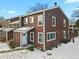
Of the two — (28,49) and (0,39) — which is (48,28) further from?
(0,39)

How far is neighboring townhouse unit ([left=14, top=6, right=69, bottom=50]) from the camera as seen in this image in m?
26.1

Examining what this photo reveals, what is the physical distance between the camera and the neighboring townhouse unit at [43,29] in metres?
26.1

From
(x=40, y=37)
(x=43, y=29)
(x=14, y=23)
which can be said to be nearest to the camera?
(x=43, y=29)

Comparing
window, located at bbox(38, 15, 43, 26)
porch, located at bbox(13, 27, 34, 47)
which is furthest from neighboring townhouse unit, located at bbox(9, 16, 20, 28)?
window, located at bbox(38, 15, 43, 26)

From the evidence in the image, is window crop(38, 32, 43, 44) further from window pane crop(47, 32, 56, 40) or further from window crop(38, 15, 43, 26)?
window crop(38, 15, 43, 26)

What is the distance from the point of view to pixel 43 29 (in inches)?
1023

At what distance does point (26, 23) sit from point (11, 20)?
1122 centimetres

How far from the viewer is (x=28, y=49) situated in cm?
2480

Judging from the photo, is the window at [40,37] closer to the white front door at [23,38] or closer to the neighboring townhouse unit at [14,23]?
the white front door at [23,38]

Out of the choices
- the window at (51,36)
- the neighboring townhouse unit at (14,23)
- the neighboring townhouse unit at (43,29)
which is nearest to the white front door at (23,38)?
the neighboring townhouse unit at (43,29)

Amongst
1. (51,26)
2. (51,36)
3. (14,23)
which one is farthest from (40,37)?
(14,23)

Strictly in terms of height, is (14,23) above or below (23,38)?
above

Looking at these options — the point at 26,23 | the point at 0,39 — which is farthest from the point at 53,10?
the point at 0,39

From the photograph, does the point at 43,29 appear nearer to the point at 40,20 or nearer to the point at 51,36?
the point at 40,20
